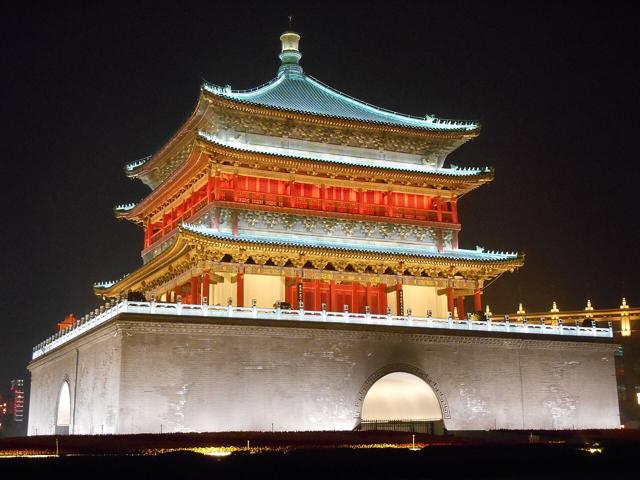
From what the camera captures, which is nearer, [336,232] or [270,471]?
[270,471]

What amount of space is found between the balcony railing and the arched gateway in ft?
6.99

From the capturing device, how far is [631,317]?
272 ft

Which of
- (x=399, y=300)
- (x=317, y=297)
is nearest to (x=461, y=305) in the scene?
(x=399, y=300)

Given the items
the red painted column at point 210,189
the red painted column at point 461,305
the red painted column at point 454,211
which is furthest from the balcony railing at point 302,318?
the red painted column at point 210,189

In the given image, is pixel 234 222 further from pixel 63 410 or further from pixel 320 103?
pixel 63 410

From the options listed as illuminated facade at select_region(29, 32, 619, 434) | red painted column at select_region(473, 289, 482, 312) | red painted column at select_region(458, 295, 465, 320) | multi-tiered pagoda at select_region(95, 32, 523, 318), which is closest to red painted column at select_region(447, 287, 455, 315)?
multi-tiered pagoda at select_region(95, 32, 523, 318)

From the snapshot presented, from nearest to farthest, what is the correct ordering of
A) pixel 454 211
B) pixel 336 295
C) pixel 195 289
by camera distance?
pixel 195 289 → pixel 336 295 → pixel 454 211

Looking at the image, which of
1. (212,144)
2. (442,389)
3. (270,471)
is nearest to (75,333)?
(212,144)

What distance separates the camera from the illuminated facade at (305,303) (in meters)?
29.6

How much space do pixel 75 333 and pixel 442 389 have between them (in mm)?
15975

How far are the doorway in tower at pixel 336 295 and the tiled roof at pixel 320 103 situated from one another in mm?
7853

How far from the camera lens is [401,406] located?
35.4 metres

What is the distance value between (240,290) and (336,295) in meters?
4.86

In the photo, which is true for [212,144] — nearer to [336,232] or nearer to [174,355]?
[336,232]
